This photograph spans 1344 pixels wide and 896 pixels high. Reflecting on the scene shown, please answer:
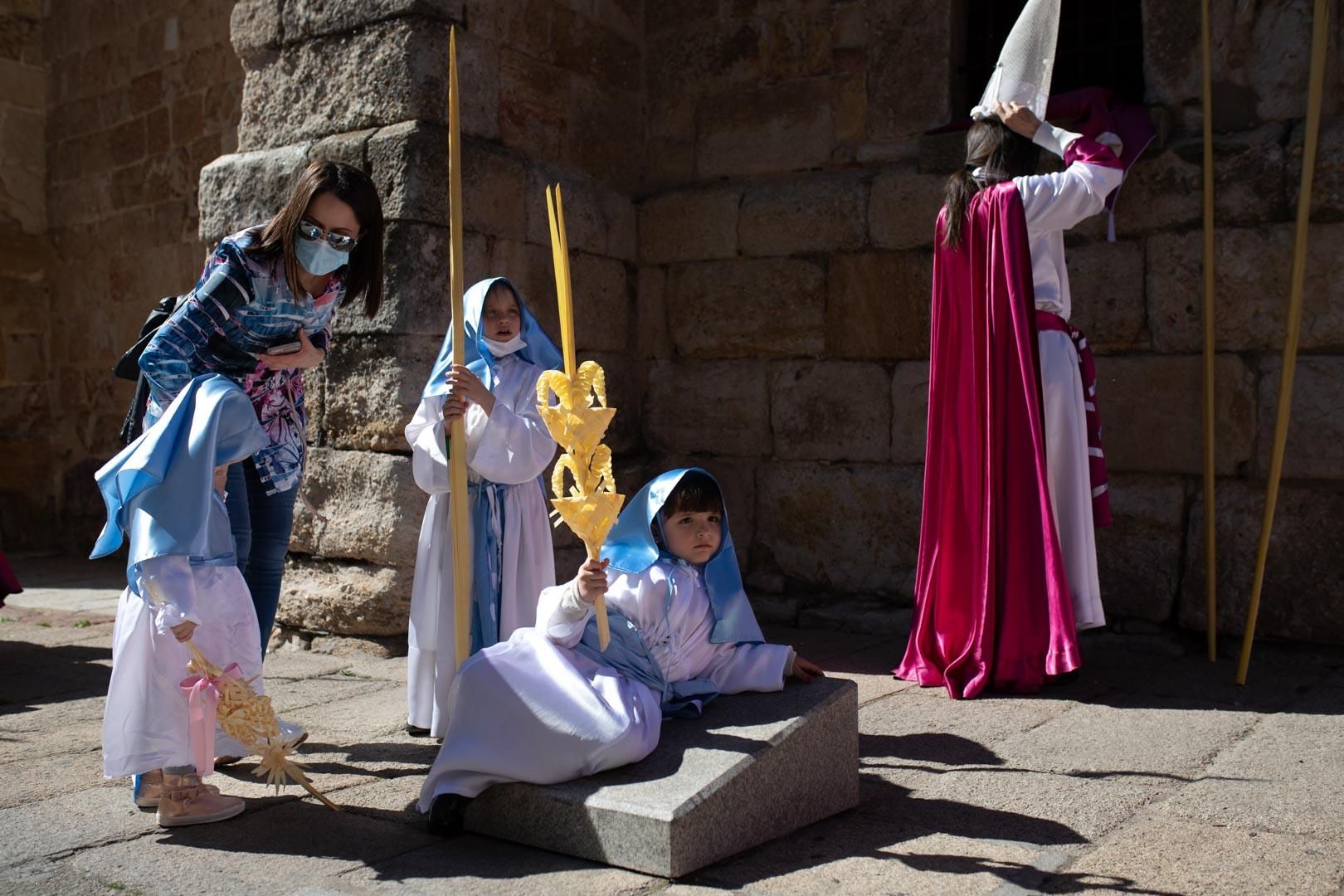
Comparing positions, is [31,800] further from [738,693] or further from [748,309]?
[748,309]

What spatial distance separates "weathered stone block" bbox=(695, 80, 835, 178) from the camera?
5.66 meters

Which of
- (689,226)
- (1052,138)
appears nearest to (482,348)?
(1052,138)

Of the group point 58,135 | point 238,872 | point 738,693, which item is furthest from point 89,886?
point 58,135

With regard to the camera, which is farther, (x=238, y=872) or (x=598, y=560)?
(x=598, y=560)

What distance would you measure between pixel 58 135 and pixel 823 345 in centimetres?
637

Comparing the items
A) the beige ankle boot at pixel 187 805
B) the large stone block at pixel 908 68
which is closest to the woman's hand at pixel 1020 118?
the large stone block at pixel 908 68

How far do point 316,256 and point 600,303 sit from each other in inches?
102

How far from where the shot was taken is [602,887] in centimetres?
251

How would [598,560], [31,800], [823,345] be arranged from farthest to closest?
[823,345] < [31,800] < [598,560]

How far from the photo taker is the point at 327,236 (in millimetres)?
3357

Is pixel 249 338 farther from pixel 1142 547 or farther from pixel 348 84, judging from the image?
pixel 1142 547

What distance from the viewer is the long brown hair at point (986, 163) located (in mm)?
4367

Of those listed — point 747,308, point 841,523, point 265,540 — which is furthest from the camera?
point 747,308

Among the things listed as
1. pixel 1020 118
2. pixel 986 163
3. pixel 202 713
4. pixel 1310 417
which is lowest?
pixel 202 713
